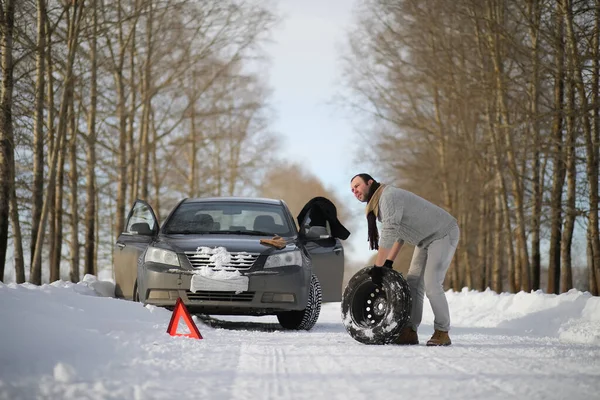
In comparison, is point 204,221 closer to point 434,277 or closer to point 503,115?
point 434,277

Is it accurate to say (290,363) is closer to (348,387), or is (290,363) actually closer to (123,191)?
(348,387)

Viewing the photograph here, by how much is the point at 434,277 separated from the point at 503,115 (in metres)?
15.5

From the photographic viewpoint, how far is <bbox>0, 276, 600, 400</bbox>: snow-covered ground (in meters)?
5.87

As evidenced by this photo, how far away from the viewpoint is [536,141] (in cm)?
1969

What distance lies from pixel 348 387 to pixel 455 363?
5.25ft

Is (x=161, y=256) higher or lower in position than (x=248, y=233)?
lower

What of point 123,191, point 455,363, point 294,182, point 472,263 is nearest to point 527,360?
point 455,363

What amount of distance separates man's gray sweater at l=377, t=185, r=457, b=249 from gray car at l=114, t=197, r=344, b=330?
225cm

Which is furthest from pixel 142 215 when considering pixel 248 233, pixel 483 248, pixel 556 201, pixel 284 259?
pixel 483 248

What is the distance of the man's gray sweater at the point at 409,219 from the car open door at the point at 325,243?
2.73 m

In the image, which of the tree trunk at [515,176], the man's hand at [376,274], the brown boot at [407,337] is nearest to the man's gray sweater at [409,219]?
the man's hand at [376,274]

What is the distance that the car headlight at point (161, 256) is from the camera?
37.3ft

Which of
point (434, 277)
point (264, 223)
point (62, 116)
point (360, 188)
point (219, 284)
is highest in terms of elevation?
point (62, 116)

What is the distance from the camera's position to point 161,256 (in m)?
11.5
